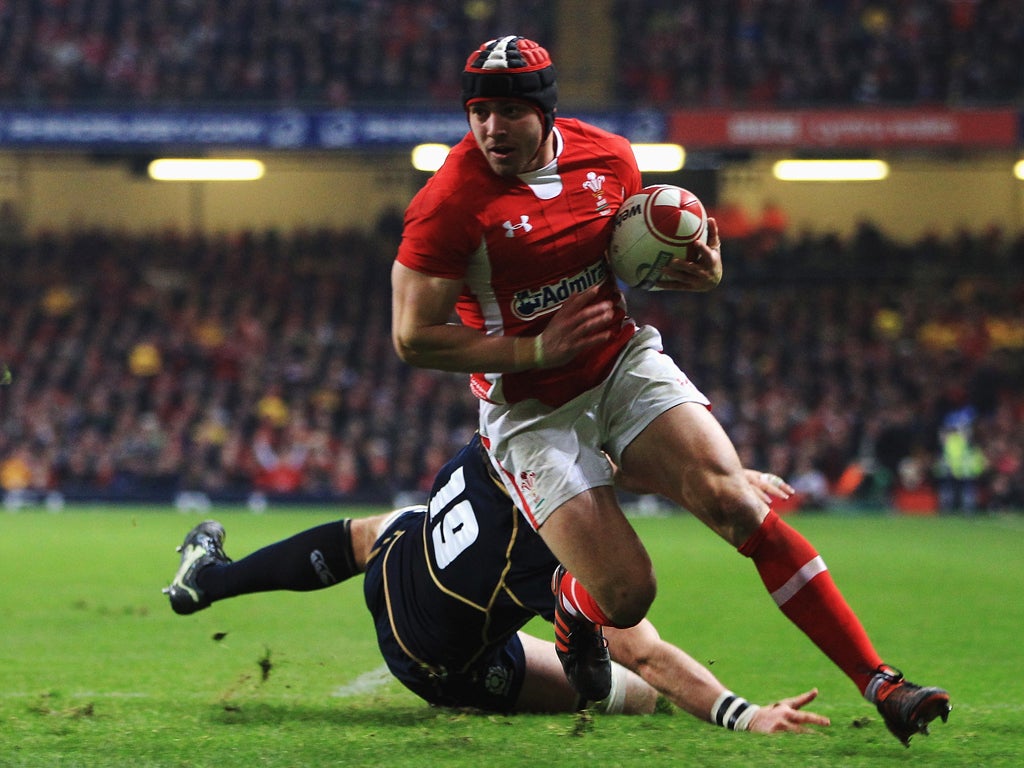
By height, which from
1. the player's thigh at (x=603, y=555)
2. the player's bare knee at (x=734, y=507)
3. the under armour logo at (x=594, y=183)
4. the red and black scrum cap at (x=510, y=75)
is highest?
the red and black scrum cap at (x=510, y=75)

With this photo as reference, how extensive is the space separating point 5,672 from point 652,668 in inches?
115

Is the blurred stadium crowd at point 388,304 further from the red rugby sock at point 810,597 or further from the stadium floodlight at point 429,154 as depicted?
the red rugby sock at point 810,597

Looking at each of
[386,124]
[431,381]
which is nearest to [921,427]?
[431,381]

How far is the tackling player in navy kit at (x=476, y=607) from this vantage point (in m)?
4.68

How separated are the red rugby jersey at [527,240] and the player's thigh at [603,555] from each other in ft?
1.46

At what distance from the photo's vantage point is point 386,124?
21656mm

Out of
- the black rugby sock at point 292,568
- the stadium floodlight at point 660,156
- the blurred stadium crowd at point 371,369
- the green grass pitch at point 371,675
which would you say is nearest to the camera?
the green grass pitch at point 371,675

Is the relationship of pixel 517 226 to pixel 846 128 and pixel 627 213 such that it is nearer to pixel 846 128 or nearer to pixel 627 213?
pixel 627 213

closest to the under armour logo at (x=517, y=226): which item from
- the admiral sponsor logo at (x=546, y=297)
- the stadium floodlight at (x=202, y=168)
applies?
the admiral sponsor logo at (x=546, y=297)

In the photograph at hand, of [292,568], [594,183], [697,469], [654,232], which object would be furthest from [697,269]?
[292,568]

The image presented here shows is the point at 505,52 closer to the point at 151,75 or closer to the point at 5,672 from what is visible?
the point at 5,672

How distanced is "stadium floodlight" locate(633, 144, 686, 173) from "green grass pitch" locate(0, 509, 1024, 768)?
1070cm

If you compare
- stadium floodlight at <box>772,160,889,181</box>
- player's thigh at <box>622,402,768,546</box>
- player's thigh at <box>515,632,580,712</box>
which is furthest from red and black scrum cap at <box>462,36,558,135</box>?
stadium floodlight at <box>772,160,889,181</box>

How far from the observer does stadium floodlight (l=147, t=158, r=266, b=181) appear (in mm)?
24750
